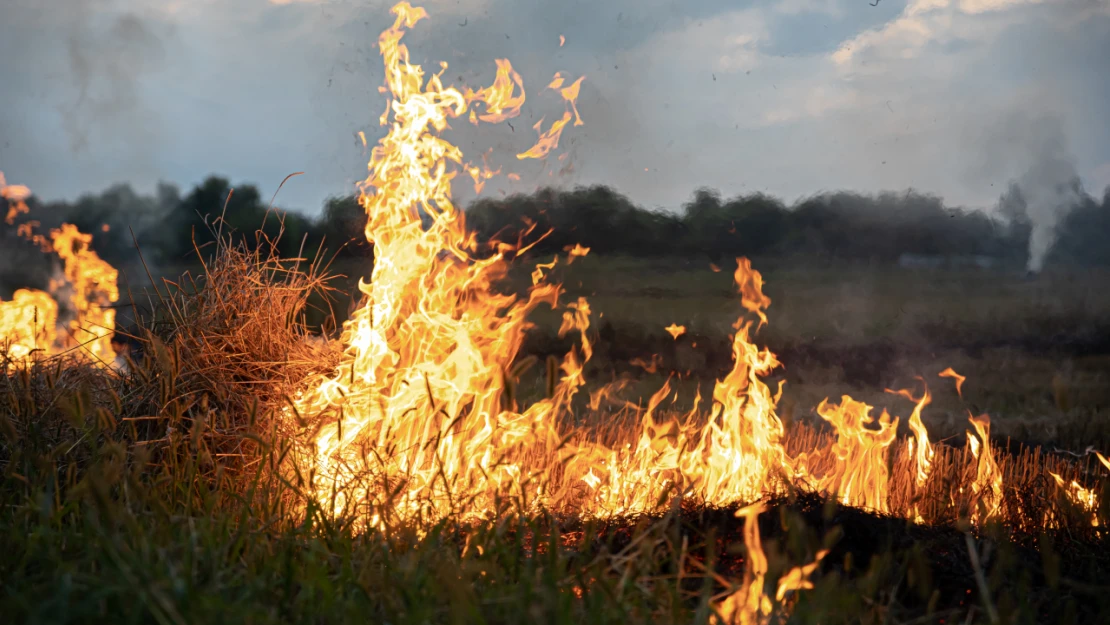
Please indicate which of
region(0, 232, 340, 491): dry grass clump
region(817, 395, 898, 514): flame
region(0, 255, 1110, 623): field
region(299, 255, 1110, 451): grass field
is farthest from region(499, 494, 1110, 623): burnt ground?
region(299, 255, 1110, 451): grass field

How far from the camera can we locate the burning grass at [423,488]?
2.92 m

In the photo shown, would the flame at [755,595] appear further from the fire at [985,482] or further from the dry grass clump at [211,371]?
the dry grass clump at [211,371]

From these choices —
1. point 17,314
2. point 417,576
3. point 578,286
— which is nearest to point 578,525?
point 417,576

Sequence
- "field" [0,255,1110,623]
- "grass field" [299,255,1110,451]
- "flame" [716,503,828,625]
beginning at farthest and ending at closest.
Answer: "grass field" [299,255,1110,451] → "flame" [716,503,828,625] → "field" [0,255,1110,623]

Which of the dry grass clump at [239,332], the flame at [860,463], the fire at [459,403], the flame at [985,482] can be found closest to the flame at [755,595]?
the fire at [459,403]

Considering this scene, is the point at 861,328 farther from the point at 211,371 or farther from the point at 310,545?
the point at 310,545

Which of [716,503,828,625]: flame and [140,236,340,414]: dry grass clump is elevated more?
[140,236,340,414]: dry grass clump

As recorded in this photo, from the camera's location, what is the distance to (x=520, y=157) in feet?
19.9

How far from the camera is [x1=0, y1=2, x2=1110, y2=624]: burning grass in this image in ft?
9.57

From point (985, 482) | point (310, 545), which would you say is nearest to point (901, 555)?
point (985, 482)

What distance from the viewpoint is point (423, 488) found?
13.6ft

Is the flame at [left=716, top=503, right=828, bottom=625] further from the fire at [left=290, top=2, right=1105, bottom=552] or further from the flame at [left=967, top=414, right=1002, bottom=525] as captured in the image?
the flame at [left=967, top=414, right=1002, bottom=525]

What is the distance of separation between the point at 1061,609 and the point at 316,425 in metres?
3.50

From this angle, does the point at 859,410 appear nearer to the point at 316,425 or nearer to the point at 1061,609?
the point at 1061,609
